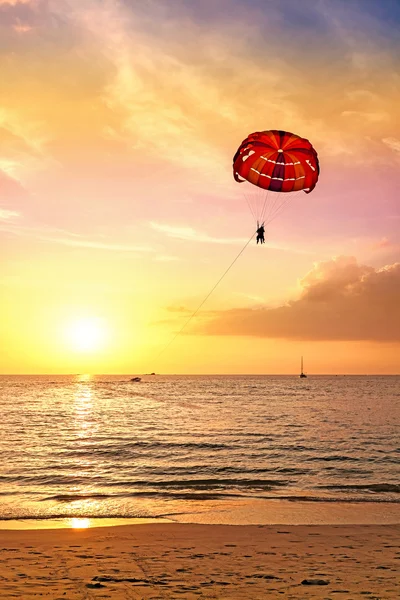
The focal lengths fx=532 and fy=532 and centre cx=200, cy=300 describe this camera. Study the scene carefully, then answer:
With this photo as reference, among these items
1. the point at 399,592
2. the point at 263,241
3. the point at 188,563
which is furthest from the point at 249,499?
the point at 263,241

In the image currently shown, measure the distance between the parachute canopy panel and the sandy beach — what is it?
17.9 meters

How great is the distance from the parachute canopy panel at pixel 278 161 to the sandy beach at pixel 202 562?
1792 cm

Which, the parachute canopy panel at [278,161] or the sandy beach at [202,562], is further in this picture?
the parachute canopy panel at [278,161]

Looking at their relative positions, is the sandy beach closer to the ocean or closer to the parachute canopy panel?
the ocean

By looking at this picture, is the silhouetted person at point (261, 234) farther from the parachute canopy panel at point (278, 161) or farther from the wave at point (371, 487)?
the wave at point (371, 487)

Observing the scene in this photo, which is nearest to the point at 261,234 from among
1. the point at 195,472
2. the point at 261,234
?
the point at 261,234

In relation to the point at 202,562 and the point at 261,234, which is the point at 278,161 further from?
the point at 202,562

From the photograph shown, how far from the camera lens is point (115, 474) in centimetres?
2392

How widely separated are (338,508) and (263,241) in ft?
46.7

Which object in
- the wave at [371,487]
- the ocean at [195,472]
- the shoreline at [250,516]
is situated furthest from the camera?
the wave at [371,487]

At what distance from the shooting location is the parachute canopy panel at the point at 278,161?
89.7ft

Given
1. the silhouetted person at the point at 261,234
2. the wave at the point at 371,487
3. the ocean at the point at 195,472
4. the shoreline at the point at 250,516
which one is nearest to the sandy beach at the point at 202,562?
the shoreline at the point at 250,516

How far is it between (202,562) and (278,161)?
2107cm

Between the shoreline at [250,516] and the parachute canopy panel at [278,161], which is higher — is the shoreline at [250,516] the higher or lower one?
the lower one
